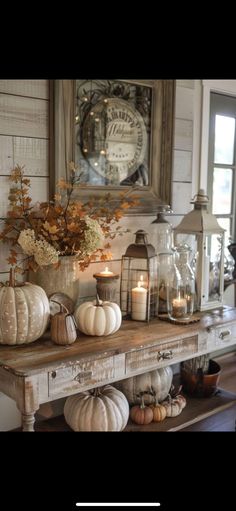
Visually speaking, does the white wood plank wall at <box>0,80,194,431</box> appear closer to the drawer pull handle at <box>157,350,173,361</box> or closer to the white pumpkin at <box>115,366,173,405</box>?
the white pumpkin at <box>115,366,173,405</box>

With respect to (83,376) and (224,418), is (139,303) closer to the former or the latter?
(83,376)

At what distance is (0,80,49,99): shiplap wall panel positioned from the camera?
1.78m

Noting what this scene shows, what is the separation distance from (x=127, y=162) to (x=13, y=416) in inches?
48.9

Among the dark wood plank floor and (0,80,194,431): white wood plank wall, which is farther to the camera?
the dark wood plank floor

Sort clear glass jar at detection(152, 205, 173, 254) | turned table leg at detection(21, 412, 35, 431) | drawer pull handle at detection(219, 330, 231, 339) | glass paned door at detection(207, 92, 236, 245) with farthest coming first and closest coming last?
glass paned door at detection(207, 92, 236, 245) → clear glass jar at detection(152, 205, 173, 254) → drawer pull handle at detection(219, 330, 231, 339) → turned table leg at detection(21, 412, 35, 431)

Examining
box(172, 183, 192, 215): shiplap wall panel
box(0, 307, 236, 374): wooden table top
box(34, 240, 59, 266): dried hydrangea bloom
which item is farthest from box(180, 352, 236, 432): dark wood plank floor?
box(172, 183, 192, 215): shiplap wall panel

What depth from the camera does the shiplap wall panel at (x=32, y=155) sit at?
1830 mm

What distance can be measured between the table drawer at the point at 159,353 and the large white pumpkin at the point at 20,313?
0.35 meters

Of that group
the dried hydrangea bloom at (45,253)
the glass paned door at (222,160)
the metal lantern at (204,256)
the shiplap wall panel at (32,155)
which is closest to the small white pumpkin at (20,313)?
the dried hydrangea bloom at (45,253)

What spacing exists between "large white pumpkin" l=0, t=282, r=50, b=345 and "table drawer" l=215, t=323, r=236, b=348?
82cm

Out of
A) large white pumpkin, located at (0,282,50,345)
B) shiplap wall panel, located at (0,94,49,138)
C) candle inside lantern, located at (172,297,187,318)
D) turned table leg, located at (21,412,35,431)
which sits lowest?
turned table leg, located at (21,412,35,431)

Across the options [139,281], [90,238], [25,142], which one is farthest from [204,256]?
[25,142]
